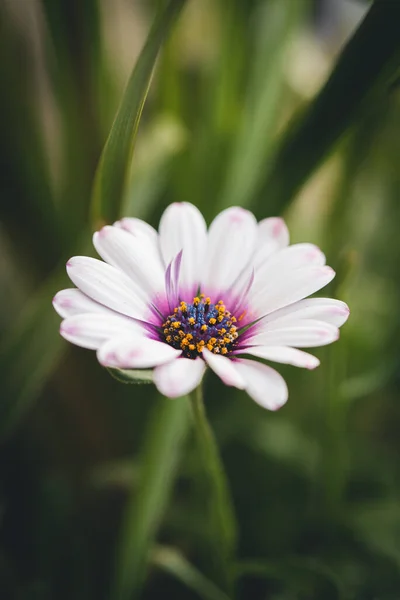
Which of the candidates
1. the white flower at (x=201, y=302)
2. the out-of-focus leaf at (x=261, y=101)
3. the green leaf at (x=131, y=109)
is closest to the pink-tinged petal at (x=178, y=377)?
the white flower at (x=201, y=302)

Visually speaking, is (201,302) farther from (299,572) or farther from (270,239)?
(299,572)

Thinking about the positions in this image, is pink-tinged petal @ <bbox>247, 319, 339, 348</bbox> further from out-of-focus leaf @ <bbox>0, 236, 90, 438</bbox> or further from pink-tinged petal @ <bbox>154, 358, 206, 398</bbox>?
out-of-focus leaf @ <bbox>0, 236, 90, 438</bbox>

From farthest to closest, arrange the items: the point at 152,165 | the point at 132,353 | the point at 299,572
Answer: the point at 152,165
the point at 299,572
the point at 132,353

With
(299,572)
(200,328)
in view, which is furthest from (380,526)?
(200,328)

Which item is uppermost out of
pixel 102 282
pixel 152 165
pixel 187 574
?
pixel 152 165

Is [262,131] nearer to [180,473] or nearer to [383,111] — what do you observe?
[383,111]

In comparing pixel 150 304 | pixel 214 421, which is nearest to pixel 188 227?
pixel 150 304

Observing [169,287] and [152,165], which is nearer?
[169,287]
